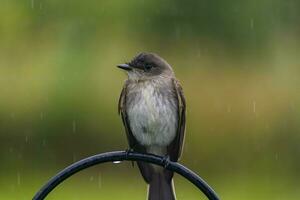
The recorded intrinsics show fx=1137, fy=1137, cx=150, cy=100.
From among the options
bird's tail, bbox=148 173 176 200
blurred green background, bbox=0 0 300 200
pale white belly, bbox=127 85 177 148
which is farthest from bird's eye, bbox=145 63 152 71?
blurred green background, bbox=0 0 300 200

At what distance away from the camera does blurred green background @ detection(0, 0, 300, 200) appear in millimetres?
7340

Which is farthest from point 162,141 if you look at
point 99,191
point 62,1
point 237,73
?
point 62,1

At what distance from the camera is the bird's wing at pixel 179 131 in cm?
418

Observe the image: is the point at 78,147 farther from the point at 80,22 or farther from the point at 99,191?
the point at 80,22

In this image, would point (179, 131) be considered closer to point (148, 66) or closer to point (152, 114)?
point (152, 114)

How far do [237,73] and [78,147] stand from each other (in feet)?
4.67

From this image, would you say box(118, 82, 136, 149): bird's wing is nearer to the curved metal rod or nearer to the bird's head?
the bird's head

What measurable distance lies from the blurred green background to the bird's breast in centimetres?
271

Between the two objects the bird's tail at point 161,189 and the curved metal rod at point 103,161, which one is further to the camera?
the bird's tail at point 161,189

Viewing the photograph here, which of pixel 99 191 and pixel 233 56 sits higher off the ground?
pixel 233 56

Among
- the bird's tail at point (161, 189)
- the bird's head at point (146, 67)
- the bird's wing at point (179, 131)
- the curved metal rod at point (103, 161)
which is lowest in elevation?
the bird's tail at point (161, 189)

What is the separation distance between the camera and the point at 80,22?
8422mm

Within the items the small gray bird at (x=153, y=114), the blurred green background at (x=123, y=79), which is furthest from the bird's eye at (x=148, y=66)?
the blurred green background at (x=123, y=79)

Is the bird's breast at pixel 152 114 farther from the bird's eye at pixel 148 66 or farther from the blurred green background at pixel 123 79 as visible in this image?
the blurred green background at pixel 123 79
